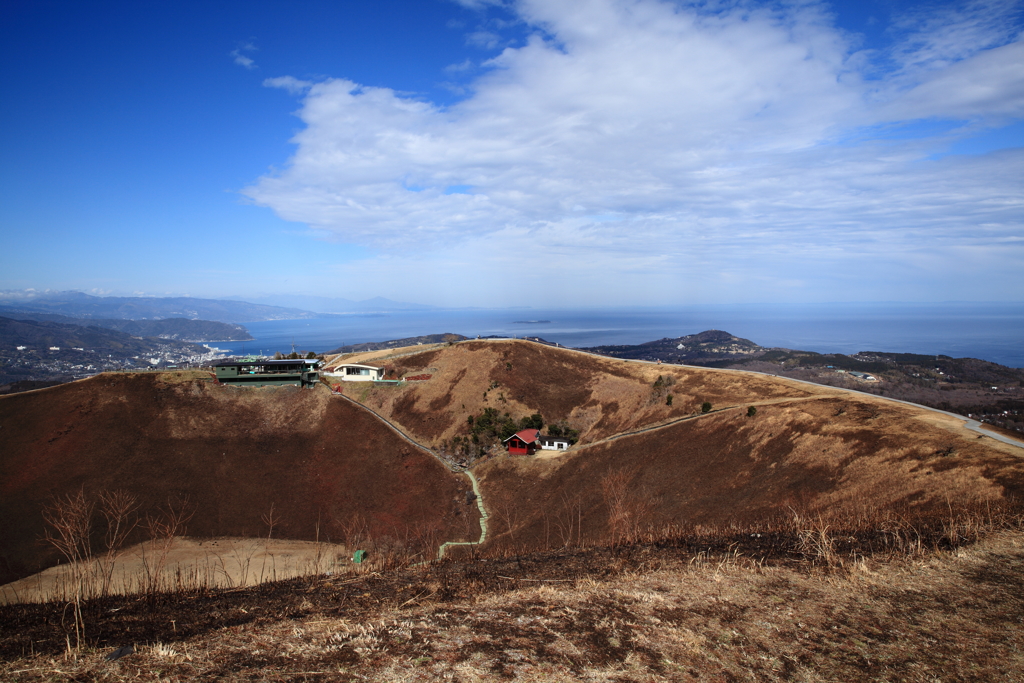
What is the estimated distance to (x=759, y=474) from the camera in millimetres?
25438

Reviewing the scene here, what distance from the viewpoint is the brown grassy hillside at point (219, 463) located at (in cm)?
3138

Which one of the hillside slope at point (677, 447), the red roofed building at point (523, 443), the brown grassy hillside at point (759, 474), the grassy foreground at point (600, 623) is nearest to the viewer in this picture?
the grassy foreground at point (600, 623)

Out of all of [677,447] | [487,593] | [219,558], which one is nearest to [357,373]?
[219,558]

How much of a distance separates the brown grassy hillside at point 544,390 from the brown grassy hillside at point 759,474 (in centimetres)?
491

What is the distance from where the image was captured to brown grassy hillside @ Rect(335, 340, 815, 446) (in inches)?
1548

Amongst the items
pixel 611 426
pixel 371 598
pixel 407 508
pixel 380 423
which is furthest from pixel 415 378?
pixel 371 598

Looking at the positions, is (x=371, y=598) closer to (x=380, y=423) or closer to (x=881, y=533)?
(x=881, y=533)

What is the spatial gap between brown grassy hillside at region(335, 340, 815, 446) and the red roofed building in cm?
375

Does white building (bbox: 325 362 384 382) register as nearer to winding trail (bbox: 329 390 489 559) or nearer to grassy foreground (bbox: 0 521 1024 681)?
winding trail (bbox: 329 390 489 559)

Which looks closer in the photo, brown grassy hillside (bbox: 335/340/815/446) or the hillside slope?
the hillside slope

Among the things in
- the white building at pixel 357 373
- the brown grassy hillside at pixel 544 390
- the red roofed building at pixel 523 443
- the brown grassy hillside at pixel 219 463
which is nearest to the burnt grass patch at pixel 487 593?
the brown grassy hillside at pixel 219 463

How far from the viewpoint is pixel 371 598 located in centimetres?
1077

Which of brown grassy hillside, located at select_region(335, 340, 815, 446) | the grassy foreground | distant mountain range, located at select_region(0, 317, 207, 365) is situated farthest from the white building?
distant mountain range, located at select_region(0, 317, 207, 365)

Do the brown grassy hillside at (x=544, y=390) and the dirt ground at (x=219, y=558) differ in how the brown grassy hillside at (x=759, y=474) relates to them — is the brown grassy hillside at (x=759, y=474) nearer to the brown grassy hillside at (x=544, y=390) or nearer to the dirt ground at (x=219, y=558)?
the brown grassy hillside at (x=544, y=390)
